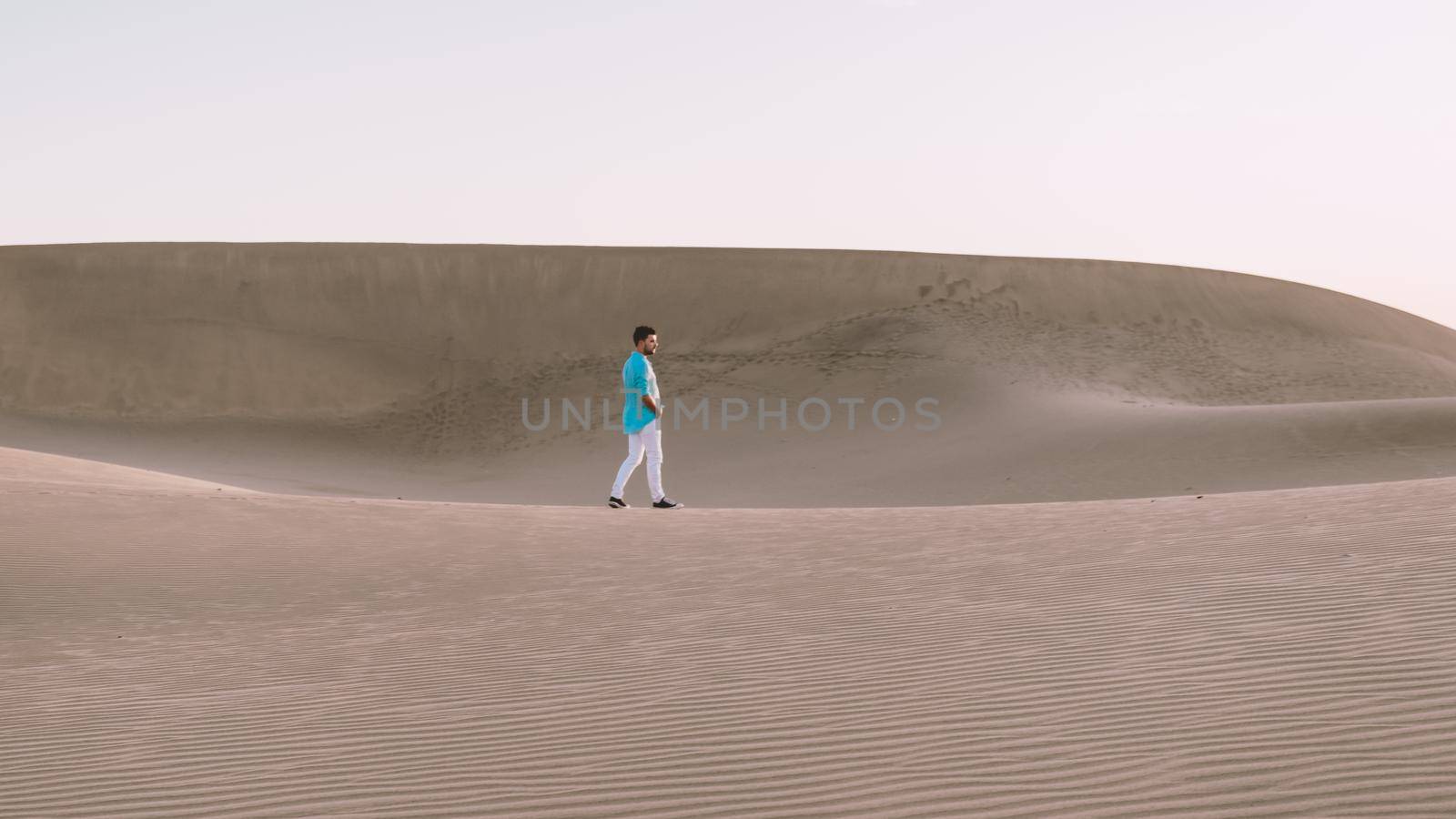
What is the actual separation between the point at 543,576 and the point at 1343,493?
6.74 metres

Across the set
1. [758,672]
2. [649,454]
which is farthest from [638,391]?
[758,672]

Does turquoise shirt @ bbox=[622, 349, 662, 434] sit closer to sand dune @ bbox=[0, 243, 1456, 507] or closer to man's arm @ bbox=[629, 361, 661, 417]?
A: man's arm @ bbox=[629, 361, 661, 417]

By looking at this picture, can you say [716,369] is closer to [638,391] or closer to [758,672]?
[638,391]

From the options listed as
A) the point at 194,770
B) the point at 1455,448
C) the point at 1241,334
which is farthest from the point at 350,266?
the point at 194,770

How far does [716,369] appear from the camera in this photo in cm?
3584

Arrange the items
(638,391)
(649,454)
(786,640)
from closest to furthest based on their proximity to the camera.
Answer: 1. (786,640)
2. (638,391)
3. (649,454)

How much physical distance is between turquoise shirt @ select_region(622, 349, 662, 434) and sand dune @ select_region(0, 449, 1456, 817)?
2.91 metres

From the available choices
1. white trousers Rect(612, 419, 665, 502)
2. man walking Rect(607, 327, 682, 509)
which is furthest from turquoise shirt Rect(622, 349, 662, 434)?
white trousers Rect(612, 419, 665, 502)

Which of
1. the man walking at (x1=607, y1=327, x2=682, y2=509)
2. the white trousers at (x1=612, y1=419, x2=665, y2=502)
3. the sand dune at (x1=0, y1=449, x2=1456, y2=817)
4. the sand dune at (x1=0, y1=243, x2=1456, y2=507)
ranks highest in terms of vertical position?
the sand dune at (x1=0, y1=243, x2=1456, y2=507)

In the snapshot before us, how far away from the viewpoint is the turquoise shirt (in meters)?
13.0

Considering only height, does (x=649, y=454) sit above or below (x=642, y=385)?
below

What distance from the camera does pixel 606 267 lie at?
43688mm

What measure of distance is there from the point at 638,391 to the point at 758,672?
7.86 meters

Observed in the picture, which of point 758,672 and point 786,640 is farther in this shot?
point 786,640
